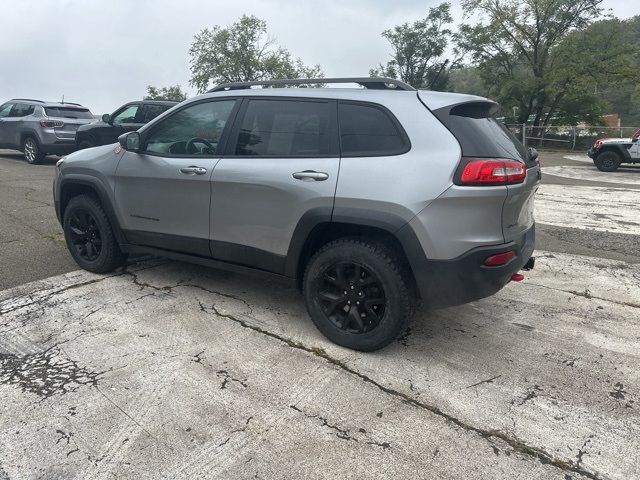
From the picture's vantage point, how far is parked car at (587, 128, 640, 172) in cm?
1525

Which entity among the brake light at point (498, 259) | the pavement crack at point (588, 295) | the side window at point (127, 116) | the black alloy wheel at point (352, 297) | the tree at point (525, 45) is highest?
the tree at point (525, 45)

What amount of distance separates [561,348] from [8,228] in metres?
6.37

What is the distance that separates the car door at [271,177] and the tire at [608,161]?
626 inches

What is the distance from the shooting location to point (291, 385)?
2.78 meters

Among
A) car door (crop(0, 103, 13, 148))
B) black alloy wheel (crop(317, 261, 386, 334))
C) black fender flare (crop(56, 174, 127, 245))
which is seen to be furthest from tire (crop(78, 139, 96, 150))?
black alloy wheel (crop(317, 261, 386, 334))

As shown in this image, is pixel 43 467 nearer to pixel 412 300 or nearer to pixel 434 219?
pixel 412 300

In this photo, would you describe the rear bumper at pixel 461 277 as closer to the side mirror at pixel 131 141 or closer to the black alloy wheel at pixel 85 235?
the side mirror at pixel 131 141

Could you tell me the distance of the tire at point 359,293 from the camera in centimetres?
293

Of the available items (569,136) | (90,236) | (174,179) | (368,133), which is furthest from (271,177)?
(569,136)

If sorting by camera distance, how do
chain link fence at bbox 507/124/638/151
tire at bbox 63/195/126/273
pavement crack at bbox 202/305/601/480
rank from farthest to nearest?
chain link fence at bbox 507/124/638/151, tire at bbox 63/195/126/273, pavement crack at bbox 202/305/601/480

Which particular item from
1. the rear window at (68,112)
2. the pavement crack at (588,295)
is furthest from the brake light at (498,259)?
the rear window at (68,112)

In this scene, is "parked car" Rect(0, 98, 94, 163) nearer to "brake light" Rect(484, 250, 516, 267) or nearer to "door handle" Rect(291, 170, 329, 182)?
"door handle" Rect(291, 170, 329, 182)

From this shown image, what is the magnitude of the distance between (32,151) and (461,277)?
13.2m

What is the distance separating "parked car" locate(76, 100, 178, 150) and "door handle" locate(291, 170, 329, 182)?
873 centimetres
